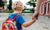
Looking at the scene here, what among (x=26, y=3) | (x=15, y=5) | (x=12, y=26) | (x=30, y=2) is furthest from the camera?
(x=26, y=3)

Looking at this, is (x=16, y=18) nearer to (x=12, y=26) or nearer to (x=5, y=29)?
(x=12, y=26)

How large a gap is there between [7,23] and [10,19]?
0.07 meters

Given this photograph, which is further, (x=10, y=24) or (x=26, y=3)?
(x=26, y=3)

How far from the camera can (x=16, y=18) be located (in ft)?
5.75

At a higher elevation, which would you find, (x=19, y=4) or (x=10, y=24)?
(x=19, y=4)

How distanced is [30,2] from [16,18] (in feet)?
127

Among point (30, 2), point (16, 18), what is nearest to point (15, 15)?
point (16, 18)

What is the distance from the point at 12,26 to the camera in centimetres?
171

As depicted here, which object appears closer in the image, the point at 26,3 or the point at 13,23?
the point at 13,23

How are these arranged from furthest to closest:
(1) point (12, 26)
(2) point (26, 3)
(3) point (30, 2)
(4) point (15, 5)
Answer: (2) point (26, 3) → (3) point (30, 2) → (4) point (15, 5) → (1) point (12, 26)

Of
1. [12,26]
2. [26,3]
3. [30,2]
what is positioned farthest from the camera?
[26,3]

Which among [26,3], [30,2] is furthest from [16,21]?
[26,3]

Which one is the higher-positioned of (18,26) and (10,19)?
(10,19)

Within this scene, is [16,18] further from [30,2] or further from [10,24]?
[30,2]
